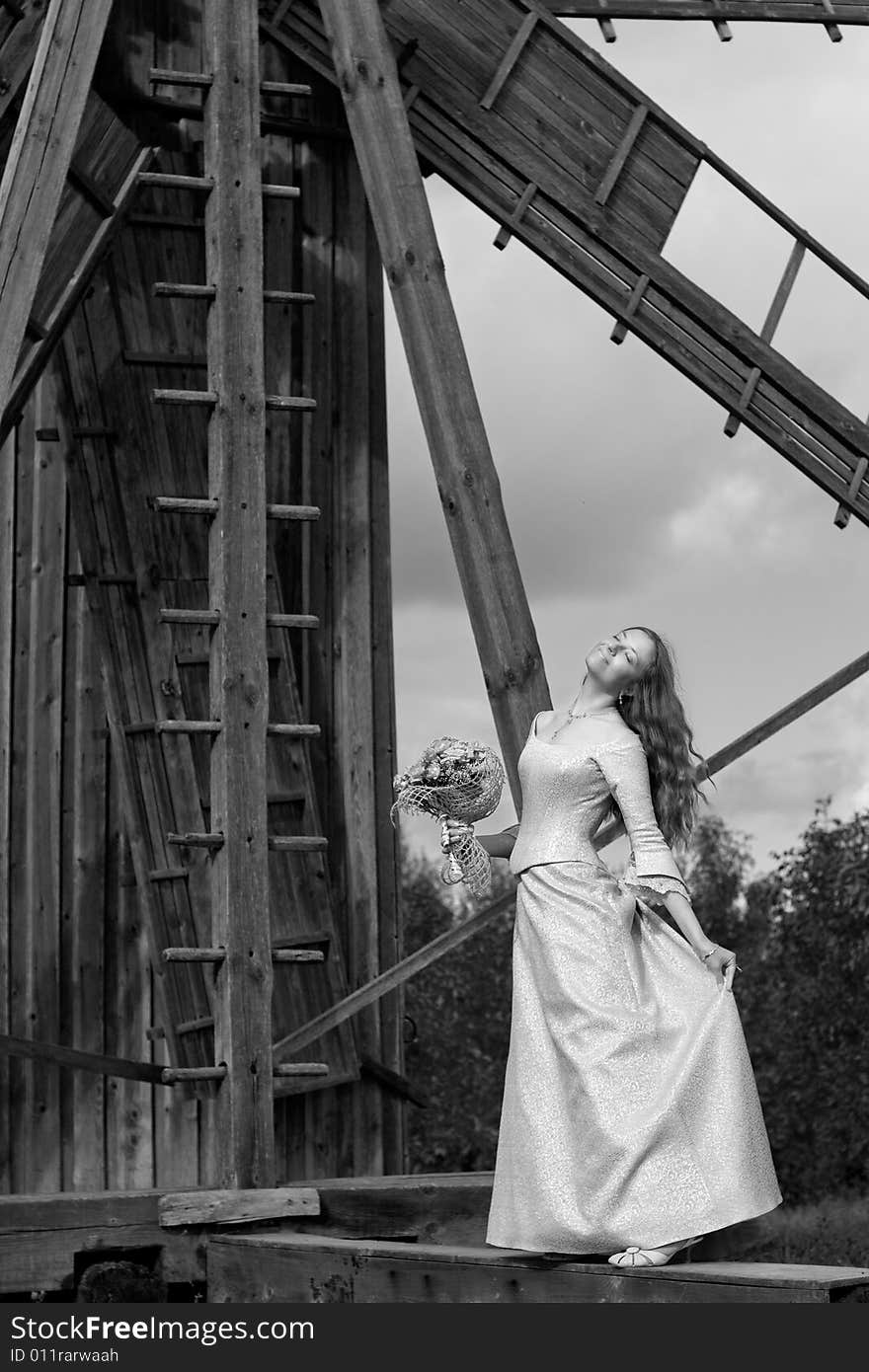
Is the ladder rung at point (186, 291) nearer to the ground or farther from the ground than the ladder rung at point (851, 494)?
farther from the ground

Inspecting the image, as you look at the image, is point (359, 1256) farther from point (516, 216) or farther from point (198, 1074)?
point (516, 216)

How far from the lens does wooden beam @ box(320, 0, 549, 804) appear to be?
5547mm

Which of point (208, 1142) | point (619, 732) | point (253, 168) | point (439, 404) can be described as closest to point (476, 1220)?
point (208, 1142)

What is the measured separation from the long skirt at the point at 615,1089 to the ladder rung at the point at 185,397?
221 cm

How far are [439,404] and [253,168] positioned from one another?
3.60 ft

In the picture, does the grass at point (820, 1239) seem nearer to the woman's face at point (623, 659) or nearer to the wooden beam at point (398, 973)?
the wooden beam at point (398, 973)

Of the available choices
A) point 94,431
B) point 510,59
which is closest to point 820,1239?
point 94,431

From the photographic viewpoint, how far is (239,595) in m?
5.89

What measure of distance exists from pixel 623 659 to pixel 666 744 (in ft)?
0.78

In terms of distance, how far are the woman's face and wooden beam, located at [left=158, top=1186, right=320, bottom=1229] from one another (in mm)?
1925

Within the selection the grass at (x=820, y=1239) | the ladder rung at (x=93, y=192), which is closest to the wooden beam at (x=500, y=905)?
the ladder rung at (x=93, y=192)

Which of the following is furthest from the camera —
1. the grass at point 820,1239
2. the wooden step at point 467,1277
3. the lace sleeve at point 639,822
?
the grass at point 820,1239

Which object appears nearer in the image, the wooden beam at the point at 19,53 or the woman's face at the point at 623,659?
the woman's face at the point at 623,659

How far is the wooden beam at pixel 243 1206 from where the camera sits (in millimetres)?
A: 5484
